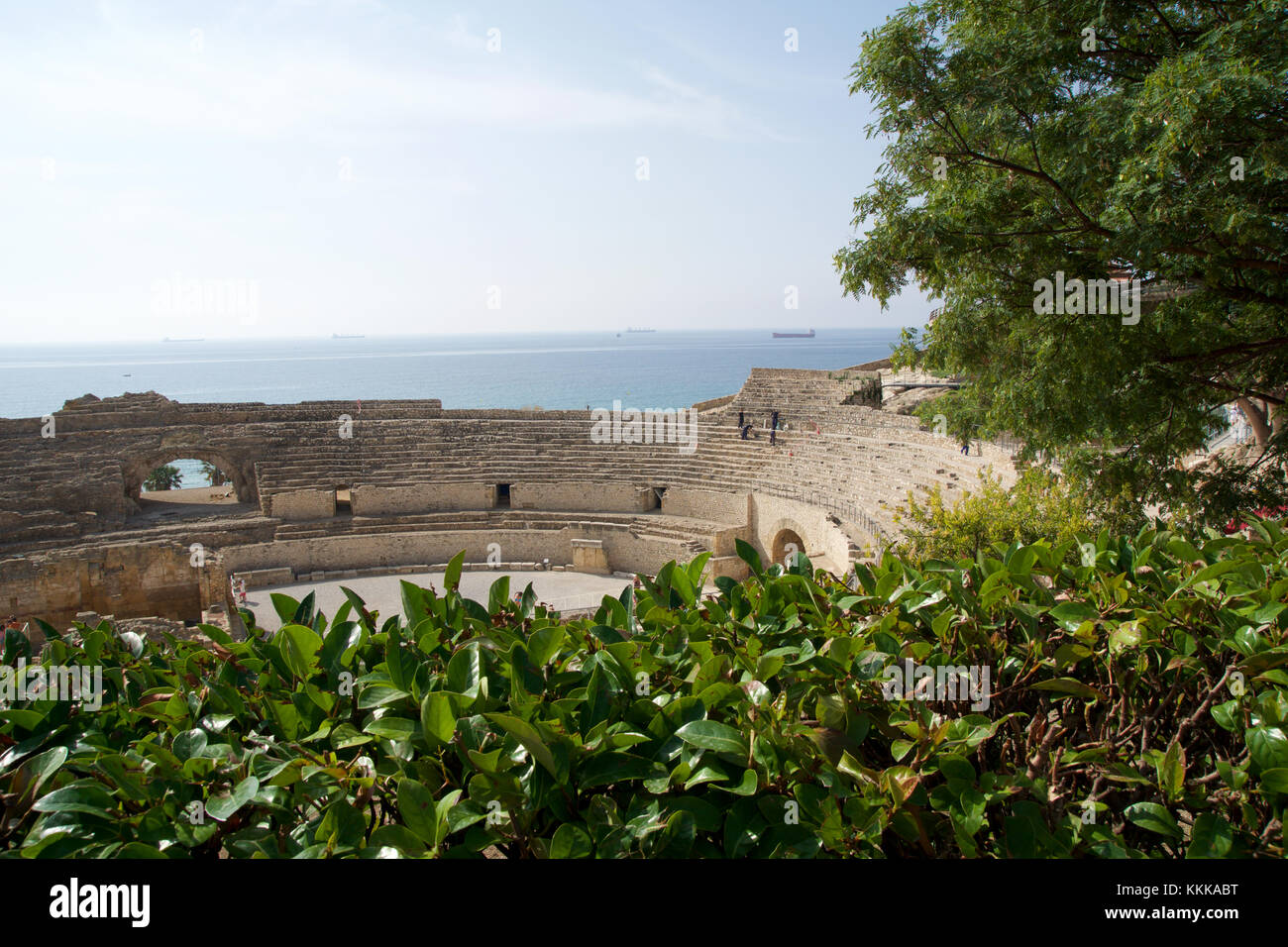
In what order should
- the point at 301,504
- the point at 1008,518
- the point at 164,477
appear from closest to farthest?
1. the point at 1008,518
2. the point at 301,504
3. the point at 164,477

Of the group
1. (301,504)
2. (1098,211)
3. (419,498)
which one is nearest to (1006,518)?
(1098,211)

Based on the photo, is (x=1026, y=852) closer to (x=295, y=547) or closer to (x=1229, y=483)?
Answer: (x=1229, y=483)

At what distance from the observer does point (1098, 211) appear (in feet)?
27.0

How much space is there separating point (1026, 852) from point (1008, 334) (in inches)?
331

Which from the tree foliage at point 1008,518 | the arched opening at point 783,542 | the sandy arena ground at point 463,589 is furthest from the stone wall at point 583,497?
the tree foliage at point 1008,518

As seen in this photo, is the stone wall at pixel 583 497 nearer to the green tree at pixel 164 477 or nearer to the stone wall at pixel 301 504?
the stone wall at pixel 301 504

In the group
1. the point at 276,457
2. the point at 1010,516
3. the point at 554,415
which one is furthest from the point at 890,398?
the point at 276,457

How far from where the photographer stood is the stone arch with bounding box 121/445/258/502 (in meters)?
25.1

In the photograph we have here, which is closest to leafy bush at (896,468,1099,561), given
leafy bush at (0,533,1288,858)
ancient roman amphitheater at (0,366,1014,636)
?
ancient roman amphitheater at (0,366,1014,636)

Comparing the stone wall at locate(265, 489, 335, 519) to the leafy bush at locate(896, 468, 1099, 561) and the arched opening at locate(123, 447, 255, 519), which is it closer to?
the arched opening at locate(123, 447, 255, 519)

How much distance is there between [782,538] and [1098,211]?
14204 mm

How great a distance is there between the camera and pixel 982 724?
235 cm

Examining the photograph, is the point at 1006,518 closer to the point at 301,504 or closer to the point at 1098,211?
the point at 1098,211

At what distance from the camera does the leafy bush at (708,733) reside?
81.7 inches
